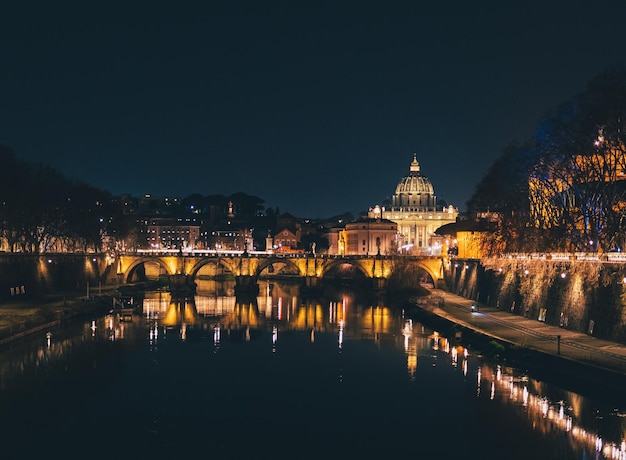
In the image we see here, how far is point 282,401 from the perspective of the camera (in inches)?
1436

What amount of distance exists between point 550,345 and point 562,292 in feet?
26.3

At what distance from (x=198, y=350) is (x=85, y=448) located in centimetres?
2078

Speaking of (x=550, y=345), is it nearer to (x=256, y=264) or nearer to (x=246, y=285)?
(x=246, y=285)

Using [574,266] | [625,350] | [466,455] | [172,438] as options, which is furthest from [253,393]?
[574,266]

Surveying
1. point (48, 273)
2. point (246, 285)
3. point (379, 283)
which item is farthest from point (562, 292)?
point (246, 285)

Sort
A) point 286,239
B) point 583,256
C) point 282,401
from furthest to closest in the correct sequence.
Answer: point 286,239
point 583,256
point 282,401

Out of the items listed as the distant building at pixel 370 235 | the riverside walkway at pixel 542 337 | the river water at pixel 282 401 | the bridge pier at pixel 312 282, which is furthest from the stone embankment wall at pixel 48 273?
the distant building at pixel 370 235

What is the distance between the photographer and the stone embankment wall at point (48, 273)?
67188 millimetres

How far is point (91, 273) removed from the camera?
89.2 meters

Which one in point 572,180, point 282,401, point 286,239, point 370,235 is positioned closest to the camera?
point 282,401

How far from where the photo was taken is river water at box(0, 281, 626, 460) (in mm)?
29609

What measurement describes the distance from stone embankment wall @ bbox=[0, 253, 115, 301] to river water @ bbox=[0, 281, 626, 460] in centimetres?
1307

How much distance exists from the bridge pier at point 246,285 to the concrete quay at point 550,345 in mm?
36457

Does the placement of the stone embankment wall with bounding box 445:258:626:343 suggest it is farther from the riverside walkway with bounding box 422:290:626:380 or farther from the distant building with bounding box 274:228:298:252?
the distant building with bounding box 274:228:298:252
